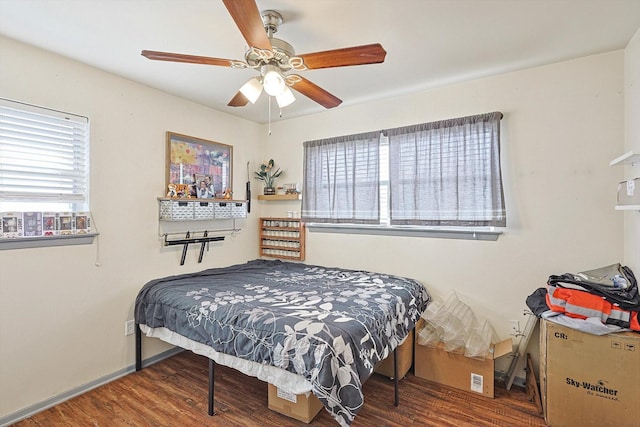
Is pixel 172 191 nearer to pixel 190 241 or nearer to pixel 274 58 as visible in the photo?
pixel 190 241

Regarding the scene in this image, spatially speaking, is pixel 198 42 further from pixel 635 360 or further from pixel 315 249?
pixel 635 360

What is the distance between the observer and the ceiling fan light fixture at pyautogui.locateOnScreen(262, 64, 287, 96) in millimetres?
1682

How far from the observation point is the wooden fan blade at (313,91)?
1.92 m

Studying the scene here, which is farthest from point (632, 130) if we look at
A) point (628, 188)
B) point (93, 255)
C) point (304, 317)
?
point (93, 255)

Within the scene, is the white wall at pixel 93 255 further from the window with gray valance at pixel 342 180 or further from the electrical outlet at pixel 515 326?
the electrical outlet at pixel 515 326

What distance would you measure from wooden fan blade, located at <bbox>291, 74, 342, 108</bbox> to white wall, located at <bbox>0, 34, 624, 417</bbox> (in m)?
1.11

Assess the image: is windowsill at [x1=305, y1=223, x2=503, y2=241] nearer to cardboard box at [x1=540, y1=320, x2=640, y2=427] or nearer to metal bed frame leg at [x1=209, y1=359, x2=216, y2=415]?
cardboard box at [x1=540, y1=320, x2=640, y2=427]

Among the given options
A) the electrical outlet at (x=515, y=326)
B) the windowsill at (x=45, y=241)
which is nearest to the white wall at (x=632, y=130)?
the electrical outlet at (x=515, y=326)

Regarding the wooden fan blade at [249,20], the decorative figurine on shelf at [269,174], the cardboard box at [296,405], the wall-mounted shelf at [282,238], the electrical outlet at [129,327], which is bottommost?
the cardboard box at [296,405]

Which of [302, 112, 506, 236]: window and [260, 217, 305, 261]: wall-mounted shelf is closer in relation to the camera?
[302, 112, 506, 236]: window

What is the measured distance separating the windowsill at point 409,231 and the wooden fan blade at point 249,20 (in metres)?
2.04

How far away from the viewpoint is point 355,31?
197 centimetres

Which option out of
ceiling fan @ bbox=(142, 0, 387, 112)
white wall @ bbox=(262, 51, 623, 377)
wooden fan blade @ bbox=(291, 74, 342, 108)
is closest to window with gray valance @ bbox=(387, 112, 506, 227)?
white wall @ bbox=(262, 51, 623, 377)

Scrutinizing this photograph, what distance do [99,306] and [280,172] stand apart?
221cm
